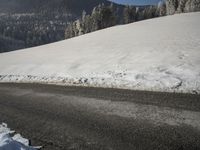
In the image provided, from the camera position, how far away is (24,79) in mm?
16312

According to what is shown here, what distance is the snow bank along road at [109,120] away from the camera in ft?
17.3

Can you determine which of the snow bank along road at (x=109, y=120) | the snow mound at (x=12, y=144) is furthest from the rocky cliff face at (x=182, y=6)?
the snow mound at (x=12, y=144)

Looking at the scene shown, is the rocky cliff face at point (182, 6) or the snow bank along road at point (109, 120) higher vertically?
the snow bank along road at point (109, 120)

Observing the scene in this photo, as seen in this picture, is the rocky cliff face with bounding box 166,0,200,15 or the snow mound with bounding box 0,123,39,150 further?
the rocky cliff face with bounding box 166,0,200,15

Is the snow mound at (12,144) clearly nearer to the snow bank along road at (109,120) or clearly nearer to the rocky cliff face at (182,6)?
the snow bank along road at (109,120)

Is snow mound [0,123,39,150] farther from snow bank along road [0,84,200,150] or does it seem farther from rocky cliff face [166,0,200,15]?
rocky cliff face [166,0,200,15]

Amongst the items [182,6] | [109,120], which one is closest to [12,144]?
[109,120]

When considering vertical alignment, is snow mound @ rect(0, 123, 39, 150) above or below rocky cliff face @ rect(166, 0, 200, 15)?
above

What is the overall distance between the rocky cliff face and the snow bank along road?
6895 centimetres

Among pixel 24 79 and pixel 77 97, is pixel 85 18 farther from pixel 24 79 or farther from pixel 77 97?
pixel 77 97

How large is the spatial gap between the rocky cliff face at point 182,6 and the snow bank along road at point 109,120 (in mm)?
68950

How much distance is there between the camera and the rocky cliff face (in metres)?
71.5

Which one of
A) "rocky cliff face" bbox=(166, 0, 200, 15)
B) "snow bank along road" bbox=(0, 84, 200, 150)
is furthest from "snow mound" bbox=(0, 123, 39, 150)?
"rocky cliff face" bbox=(166, 0, 200, 15)

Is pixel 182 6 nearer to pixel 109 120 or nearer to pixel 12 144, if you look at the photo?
pixel 109 120
